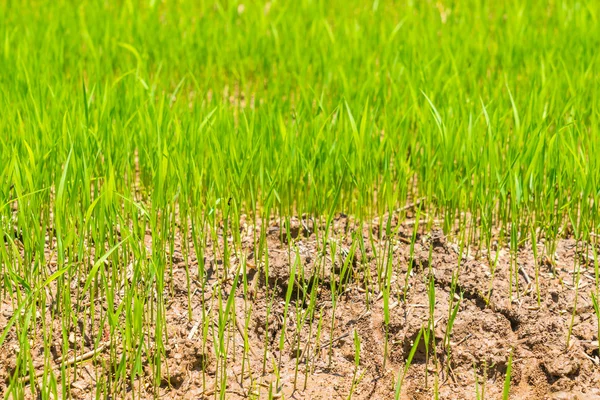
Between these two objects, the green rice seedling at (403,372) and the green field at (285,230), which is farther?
the green field at (285,230)

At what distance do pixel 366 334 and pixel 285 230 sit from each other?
1.67 feet

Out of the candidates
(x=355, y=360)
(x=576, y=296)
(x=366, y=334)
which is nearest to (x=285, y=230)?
(x=366, y=334)

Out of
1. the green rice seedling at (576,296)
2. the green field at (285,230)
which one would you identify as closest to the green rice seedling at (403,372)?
the green field at (285,230)

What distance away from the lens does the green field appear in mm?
2021

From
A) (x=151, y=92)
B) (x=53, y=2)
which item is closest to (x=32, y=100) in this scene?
(x=151, y=92)

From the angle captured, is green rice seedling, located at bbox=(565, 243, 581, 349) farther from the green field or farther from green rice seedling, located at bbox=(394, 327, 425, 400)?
green rice seedling, located at bbox=(394, 327, 425, 400)

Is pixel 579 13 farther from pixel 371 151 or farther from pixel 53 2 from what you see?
pixel 53 2

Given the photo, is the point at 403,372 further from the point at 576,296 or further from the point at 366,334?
the point at 576,296

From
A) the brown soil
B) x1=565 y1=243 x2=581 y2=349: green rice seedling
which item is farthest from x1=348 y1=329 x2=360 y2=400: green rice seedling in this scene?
x1=565 y1=243 x2=581 y2=349: green rice seedling

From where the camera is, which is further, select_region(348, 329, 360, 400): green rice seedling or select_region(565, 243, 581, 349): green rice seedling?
select_region(565, 243, 581, 349): green rice seedling

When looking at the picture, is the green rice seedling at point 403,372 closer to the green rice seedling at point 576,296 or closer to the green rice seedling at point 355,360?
the green rice seedling at point 355,360

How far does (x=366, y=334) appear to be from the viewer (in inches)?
83.9

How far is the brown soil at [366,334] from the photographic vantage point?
2.00 metres

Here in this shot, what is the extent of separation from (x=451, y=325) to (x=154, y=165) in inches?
38.5
